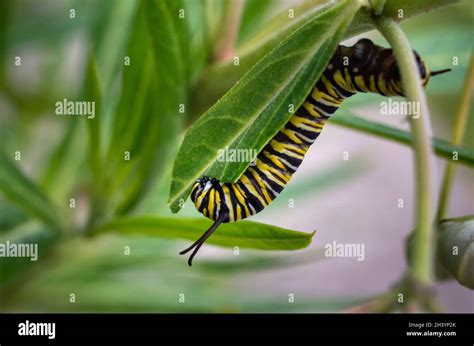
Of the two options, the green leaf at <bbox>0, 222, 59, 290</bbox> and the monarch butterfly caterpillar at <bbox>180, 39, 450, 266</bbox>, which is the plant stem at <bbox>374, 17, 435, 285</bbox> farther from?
the green leaf at <bbox>0, 222, 59, 290</bbox>

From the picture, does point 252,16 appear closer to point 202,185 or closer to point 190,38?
point 190,38

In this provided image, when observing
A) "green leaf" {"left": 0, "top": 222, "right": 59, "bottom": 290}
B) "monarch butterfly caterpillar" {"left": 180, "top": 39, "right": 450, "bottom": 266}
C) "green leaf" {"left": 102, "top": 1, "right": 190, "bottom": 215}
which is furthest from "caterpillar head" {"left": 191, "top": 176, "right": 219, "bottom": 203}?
"green leaf" {"left": 0, "top": 222, "right": 59, "bottom": 290}

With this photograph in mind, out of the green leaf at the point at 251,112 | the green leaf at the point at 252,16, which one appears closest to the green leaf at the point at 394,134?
the green leaf at the point at 251,112

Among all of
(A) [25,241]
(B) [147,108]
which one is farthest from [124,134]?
(A) [25,241]
